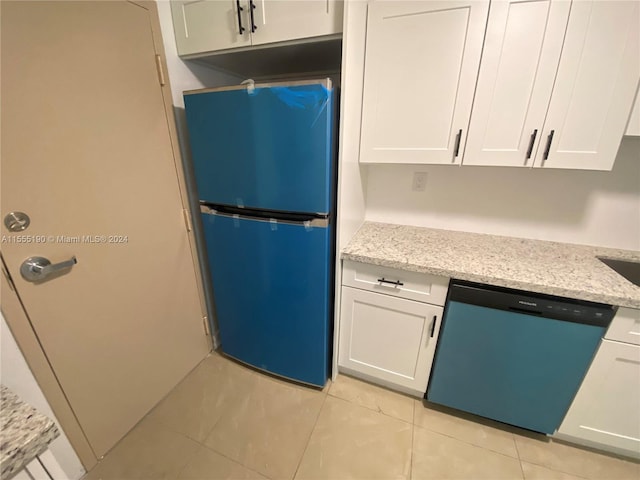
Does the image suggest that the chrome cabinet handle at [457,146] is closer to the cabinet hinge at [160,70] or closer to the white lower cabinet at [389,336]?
the white lower cabinet at [389,336]

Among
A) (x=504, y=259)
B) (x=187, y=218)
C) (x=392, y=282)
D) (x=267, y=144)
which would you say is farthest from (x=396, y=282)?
(x=187, y=218)

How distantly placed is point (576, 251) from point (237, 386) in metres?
2.02

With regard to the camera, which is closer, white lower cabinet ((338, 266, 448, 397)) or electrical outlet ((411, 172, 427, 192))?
white lower cabinet ((338, 266, 448, 397))

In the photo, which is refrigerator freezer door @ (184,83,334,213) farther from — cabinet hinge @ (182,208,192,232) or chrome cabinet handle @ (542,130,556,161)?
chrome cabinet handle @ (542,130,556,161)

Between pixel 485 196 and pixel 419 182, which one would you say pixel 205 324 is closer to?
pixel 419 182

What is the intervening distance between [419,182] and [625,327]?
3.50ft

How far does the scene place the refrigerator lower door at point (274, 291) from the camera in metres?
1.30

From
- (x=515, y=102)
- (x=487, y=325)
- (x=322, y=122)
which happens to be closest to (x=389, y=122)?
(x=322, y=122)

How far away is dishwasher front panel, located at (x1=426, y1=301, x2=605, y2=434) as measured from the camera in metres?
1.11

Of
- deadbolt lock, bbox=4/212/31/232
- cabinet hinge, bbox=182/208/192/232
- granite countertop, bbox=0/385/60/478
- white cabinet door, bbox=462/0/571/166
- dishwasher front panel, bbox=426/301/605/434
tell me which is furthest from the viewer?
cabinet hinge, bbox=182/208/192/232

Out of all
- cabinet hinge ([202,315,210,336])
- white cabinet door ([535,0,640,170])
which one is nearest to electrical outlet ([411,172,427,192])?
white cabinet door ([535,0,640,170])

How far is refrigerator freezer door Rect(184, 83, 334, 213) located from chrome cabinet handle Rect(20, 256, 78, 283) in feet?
2.24

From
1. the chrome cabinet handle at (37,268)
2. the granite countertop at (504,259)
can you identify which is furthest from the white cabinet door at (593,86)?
the chrome cabinet handle at (37,268)

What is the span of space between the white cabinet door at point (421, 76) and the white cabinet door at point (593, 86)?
0.31 meters
